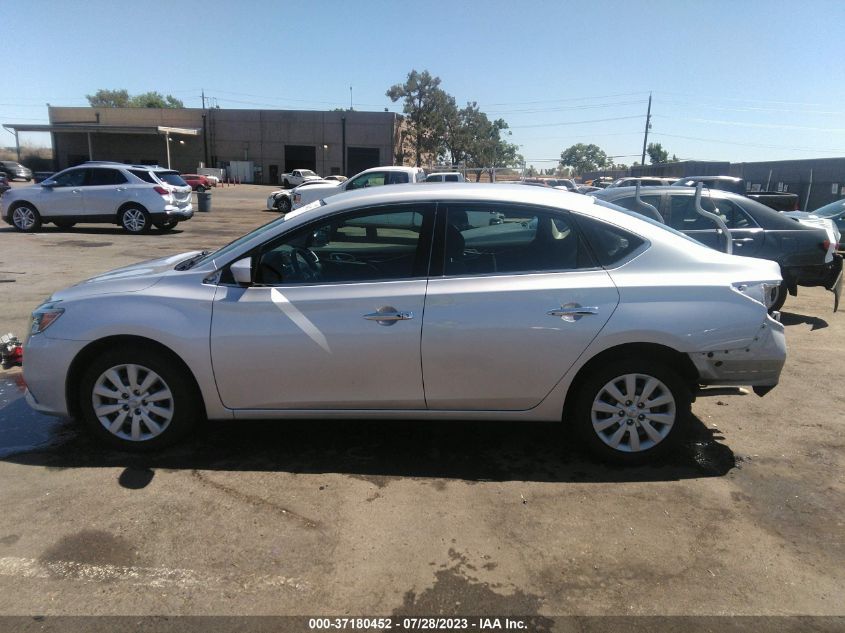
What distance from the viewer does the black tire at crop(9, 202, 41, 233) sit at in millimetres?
16531

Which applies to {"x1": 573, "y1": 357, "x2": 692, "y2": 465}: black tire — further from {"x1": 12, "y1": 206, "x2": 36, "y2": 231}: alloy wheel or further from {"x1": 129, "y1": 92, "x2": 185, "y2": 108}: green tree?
{"x1": 129, "y1": 92, "x2": 185, "y2": 108}: green tree

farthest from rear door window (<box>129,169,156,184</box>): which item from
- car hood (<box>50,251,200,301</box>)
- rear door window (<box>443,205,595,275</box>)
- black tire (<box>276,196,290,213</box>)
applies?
rear door window (<box>443,205,595,275</box>)

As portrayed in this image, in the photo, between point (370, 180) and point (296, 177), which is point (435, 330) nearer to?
point (370, 180)

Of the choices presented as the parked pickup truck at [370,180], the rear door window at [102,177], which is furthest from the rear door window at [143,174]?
the parked pickup truck at [370,180]

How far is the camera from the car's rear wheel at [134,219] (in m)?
16.8

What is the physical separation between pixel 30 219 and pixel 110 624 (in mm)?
17525

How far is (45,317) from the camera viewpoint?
3938 millimetres

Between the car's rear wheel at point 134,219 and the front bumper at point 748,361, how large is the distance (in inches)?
648

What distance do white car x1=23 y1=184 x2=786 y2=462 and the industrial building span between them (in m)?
59.1

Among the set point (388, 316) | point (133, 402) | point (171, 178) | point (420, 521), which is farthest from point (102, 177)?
point (420, 521)

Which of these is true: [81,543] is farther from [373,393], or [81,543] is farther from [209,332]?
[373,393]

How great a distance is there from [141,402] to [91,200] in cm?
1503

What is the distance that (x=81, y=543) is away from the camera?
311cm

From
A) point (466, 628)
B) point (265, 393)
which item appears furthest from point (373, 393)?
point (466, 628)
